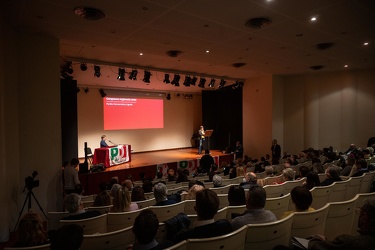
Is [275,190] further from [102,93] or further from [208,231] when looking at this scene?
[102,93]

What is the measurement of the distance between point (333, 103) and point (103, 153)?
1062 cm

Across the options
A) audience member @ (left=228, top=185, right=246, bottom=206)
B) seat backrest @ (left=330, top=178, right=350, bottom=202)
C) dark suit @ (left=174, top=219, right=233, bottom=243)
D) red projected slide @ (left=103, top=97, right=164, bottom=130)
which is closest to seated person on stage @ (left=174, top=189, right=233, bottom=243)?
dark suit @ (left=174, top=219, right=233, bottom=243)

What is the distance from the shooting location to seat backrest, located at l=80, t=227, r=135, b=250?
209cm

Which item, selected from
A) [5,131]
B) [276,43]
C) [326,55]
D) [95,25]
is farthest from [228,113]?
[5,131]

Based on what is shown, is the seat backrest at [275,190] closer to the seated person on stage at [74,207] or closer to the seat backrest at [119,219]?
the seat backrest at [119,219]

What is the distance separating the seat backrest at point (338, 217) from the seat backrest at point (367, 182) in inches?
83.6

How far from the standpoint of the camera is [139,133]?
16.0 metres

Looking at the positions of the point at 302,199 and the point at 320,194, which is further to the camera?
the point at 320,194

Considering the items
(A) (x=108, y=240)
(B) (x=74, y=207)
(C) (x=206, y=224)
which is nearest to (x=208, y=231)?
(C) (x=206, y=224)

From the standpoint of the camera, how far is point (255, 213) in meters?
2.48

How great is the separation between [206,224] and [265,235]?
496 millimetres

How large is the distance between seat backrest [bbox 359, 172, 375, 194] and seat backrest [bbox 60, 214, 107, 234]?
170 inches

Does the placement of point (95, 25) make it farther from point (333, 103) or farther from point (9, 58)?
point (333, 103)

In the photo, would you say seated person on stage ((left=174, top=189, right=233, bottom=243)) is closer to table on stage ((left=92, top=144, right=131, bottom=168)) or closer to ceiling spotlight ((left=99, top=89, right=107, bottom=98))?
table on stage ((left=92, top=144, right=131, bottom=168))
